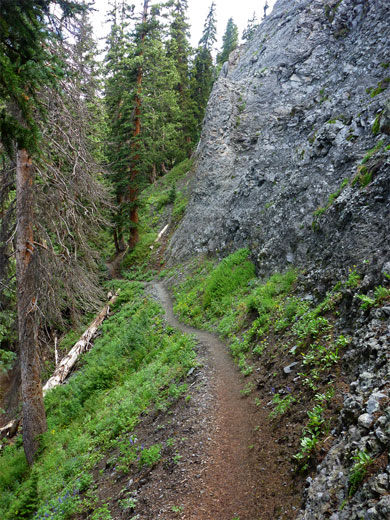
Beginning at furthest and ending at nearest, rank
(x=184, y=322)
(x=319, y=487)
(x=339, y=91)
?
(x=339, y=91)
(x=184, y=322)
(x=319, y=487)

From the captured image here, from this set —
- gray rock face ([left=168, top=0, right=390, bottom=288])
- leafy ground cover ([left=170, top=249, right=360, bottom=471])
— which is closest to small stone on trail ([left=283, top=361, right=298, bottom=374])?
leafy ground cover ([left=170, top=249, right=360, bottom=471])

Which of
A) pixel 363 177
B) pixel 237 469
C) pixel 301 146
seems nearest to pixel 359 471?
A: pixel 237 469

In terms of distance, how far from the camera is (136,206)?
75.2 ft

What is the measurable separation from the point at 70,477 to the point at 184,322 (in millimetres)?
7071

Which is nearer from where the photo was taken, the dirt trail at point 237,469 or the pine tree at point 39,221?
the dirt trail at point 237,469

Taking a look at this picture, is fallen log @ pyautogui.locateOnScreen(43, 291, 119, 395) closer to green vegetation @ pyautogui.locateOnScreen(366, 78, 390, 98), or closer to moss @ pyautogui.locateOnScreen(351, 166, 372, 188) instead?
moss @ pyautogui.locateOnScreen(351, 166, 372, 188)

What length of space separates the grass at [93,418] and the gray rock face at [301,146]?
5196 mm

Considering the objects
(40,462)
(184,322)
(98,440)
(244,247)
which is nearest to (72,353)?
(184,322)

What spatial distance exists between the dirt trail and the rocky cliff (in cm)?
81

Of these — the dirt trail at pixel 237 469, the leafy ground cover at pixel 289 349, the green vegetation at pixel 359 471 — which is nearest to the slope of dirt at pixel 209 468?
the dirt trail at pixel 237 469

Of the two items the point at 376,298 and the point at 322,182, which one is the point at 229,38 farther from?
the point at 376,298

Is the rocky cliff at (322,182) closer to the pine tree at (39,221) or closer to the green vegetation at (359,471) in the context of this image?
the green vegetation at (359,471)

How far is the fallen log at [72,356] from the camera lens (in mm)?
13134

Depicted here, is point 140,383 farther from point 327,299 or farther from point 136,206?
point 136,206
